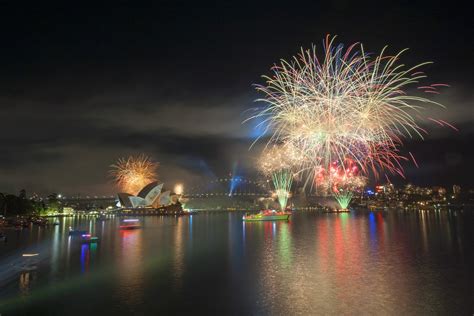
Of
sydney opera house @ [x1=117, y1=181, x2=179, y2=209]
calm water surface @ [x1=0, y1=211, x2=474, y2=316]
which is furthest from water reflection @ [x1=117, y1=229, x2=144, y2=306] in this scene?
sydney opera house @ [x1=117, y1=181, x2=179, y2=209]

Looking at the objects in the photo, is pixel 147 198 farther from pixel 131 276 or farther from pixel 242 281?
pixel 242 281

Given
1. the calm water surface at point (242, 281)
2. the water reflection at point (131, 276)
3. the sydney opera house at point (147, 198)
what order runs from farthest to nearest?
1. the sydney opera house at point (147, 198)
2. the water reflection at point (131, 276)
3. the calm water surface at point (242, 281)

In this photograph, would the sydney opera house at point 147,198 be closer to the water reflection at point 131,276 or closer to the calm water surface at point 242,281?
the calm water surface at point 242,281

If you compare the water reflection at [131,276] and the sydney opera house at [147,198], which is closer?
the water reflection at [131,276]

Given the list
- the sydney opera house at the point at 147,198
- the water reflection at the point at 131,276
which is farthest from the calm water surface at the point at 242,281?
the sydney opera house at the point at 147,198

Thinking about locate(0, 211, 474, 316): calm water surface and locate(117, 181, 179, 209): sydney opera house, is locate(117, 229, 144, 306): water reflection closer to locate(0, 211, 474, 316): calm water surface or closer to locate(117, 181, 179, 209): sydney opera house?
locate(0, 211, 474, 316): calm water surface

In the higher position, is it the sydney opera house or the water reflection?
the sydney opera house

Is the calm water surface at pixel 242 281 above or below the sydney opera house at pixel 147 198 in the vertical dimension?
below

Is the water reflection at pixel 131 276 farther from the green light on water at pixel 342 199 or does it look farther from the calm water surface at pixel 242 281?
the green light on water at pixel 342 199

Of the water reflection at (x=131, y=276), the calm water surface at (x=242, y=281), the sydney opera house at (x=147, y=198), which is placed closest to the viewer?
the calm water surface at (x=242, y=281)

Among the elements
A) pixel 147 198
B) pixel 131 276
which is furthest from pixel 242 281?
pixel 147 198

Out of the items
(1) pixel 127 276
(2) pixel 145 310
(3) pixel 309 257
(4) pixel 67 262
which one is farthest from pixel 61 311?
(3) pixel 309 257
